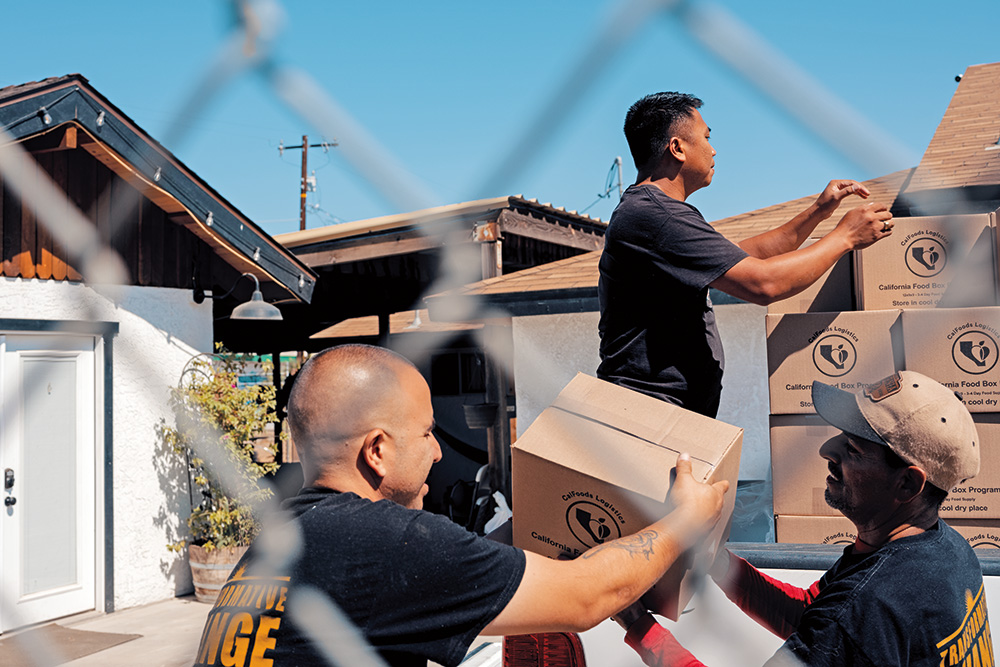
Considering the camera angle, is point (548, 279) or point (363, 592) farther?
point (548, 279)

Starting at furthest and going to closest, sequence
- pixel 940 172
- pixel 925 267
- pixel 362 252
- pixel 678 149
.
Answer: pixel 362 252 → pixel 940 172 → pixel 925 267 → pixel 678 149

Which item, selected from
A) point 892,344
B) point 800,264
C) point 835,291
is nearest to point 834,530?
point 892,344

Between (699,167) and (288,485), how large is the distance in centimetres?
784

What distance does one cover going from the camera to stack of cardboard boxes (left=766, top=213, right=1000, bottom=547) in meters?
2.55

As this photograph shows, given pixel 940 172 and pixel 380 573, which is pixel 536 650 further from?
pixel 940 172

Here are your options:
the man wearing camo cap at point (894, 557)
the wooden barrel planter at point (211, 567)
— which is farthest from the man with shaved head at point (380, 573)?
the wooden barrel planter at point (211, 567)

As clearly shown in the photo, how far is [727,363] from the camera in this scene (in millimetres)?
6480

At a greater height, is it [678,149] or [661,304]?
[678,149]

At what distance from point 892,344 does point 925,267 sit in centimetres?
35

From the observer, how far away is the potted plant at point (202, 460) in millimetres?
6395

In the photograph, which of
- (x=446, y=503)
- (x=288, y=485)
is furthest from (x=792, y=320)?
(x=288, y=485)

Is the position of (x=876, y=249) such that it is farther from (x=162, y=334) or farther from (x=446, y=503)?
(x=446, y=503)

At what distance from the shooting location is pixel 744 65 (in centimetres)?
80

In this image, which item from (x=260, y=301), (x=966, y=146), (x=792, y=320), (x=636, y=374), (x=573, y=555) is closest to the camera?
(x=573, y=555)
